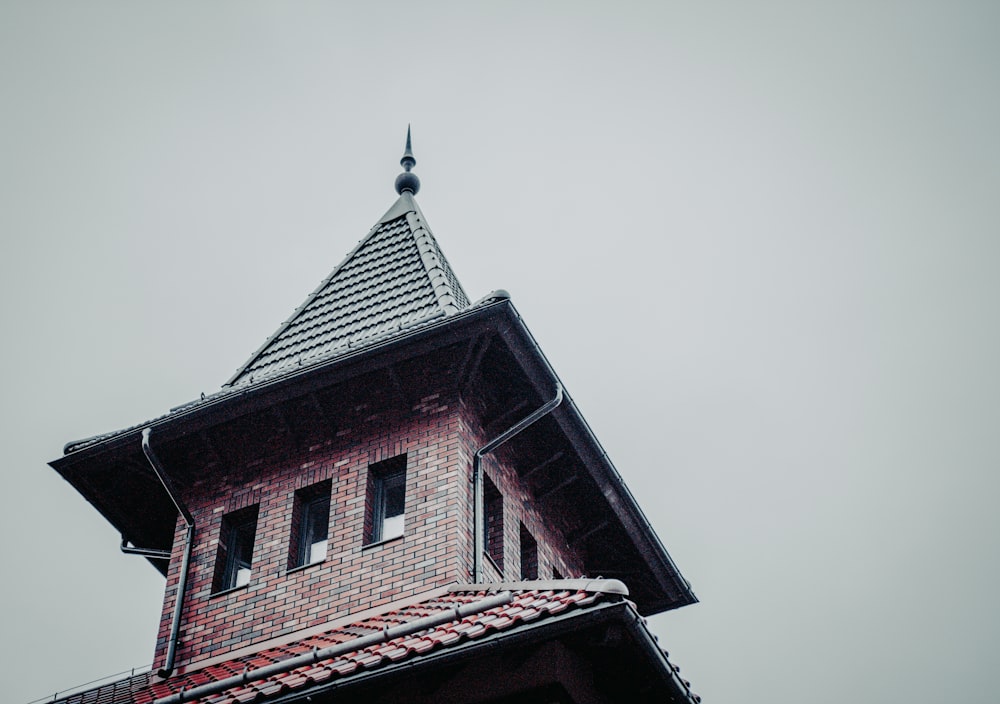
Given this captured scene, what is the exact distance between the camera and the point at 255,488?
12.0m

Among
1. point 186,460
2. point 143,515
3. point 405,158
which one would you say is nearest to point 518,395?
point 186,460

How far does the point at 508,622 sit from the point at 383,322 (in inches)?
235

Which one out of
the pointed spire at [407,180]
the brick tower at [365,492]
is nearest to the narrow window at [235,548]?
the brick tower at [365,492]

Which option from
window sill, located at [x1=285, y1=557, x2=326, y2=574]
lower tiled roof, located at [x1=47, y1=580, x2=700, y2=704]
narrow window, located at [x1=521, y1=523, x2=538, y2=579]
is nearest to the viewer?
lower tiled roof, located at [x1=47, y1=580, x2=700, y2=704]

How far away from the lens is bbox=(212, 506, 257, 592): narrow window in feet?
38.0

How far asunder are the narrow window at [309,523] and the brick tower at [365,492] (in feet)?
0.07

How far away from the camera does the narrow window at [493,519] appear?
11.5 metres

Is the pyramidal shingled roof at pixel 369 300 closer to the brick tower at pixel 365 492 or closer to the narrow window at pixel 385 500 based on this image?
the brick tower at pixel 365 492

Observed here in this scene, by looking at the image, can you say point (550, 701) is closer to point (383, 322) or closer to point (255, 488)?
point (255, 488)

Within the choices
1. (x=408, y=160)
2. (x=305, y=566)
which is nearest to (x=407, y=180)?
(x=408, y=160)

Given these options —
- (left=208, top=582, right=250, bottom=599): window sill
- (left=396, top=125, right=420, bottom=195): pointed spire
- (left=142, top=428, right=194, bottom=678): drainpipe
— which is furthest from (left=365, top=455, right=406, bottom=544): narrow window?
(left=396, top=125, right=420, bottom=195): pointed spire

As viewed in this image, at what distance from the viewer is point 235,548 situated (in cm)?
1190

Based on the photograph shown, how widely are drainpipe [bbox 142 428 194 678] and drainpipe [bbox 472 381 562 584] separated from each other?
114 inches

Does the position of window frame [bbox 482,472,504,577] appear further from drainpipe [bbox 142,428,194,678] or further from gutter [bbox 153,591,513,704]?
gutter [bbox 153,591,513,704]
